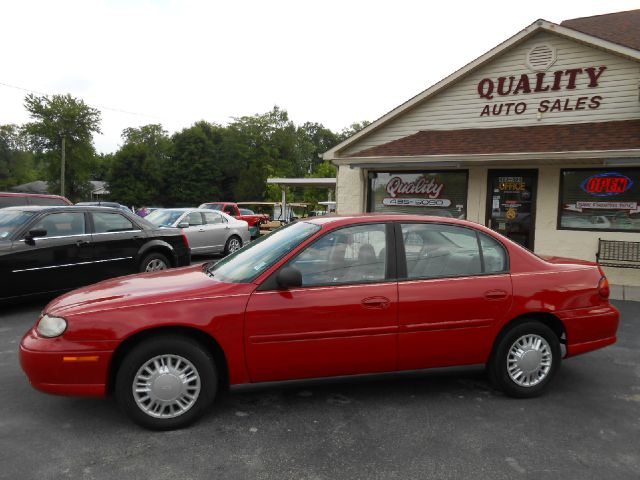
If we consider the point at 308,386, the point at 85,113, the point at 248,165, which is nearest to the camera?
the point at 308,386

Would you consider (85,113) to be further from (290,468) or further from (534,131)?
(290,468)

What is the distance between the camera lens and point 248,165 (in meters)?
71.1

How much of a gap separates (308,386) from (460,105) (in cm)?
949

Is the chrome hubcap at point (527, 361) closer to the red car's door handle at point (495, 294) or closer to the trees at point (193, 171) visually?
the red car's door handle at point (495, 294)

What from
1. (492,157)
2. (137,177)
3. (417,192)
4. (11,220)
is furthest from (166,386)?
(137,177)

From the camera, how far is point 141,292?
344 centimetres

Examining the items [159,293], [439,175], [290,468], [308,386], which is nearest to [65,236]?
[159,293]

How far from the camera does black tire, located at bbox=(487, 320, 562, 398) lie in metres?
3.86

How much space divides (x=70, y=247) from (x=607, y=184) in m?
9.35

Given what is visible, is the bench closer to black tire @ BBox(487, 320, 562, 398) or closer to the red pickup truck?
black tire @ BBox(487, 320, 562, 398)

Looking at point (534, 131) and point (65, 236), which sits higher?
point (534, 131)

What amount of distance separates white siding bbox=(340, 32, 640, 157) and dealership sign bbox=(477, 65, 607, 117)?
44mm

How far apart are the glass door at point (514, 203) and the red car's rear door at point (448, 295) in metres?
6.59

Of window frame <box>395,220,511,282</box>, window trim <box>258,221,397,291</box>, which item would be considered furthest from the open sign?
window trim <box>258,221,397,291</box>
